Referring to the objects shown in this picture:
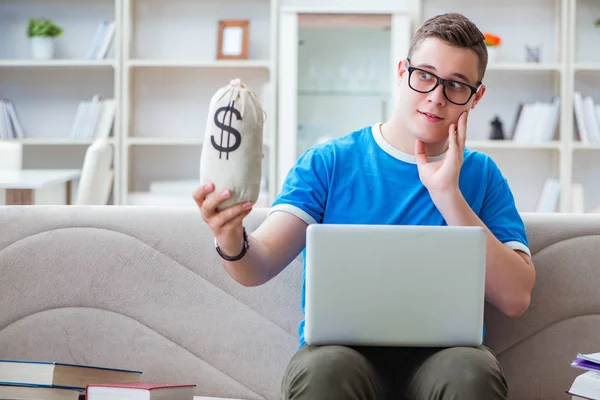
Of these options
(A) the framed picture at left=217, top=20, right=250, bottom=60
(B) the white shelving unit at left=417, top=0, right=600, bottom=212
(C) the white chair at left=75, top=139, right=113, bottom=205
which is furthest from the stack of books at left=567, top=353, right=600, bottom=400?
(A) the framed picture at left=217, top=20, right=250, bottom=60

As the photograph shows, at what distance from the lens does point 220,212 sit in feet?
3.92

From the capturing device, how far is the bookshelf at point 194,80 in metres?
Answer: 4.47

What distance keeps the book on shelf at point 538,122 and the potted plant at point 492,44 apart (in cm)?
32

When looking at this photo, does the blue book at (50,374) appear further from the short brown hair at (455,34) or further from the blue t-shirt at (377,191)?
the short brown hair at (455,34)

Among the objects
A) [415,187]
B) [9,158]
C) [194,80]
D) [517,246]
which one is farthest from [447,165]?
[194,80]

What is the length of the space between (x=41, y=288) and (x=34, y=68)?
3212 mm

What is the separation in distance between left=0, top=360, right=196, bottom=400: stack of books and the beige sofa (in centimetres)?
21

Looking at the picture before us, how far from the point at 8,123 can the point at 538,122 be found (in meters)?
2.97

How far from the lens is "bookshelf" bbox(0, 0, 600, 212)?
4.47 m

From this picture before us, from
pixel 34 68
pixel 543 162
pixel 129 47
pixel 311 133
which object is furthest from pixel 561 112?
pixel 34 68

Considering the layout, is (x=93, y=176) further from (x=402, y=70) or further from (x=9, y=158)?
(x=402, y=70)

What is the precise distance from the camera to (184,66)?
454cm

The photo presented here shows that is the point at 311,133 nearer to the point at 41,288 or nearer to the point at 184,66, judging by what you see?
the point at 184,66

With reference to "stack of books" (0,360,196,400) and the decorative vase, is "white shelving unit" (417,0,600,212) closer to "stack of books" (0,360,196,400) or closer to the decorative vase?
the decorative vase
